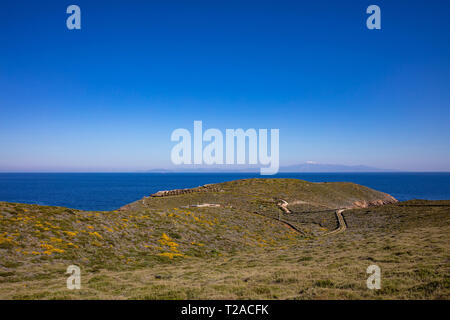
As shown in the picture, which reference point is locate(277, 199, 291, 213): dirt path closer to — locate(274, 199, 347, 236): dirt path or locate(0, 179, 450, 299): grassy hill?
locate(274, 199, 347, 236): dirt path

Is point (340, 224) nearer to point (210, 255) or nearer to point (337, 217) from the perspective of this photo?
point (337, 217)

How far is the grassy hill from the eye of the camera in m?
12.3

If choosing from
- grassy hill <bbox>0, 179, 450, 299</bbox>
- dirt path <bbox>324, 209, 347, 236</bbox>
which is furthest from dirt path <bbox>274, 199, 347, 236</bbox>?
grassy hill <bbox>0, 179, 450, 299</bbox>

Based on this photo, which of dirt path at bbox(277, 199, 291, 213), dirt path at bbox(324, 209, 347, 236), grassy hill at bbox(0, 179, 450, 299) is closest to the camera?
grassy hill at bbox(0, 179, 450, 299)

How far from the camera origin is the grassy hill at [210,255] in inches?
484

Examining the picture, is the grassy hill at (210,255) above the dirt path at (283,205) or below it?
above

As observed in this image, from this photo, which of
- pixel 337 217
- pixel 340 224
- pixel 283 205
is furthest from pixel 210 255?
pixel 283 205

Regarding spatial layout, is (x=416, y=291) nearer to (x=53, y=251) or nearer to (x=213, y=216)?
(x=53, y=251)

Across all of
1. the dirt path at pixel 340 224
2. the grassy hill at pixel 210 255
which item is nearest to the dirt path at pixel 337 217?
the dirt path at pixel 340 224

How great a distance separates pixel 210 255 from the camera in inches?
1032

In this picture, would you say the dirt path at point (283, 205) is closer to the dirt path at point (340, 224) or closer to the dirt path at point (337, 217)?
the dirt path at point (337, 217)

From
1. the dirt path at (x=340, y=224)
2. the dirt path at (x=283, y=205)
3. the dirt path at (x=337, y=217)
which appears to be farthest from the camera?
the dirt path at (x=283, y=205)

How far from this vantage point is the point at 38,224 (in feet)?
76.9

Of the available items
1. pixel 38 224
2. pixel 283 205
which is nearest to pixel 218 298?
pixel 38 224
